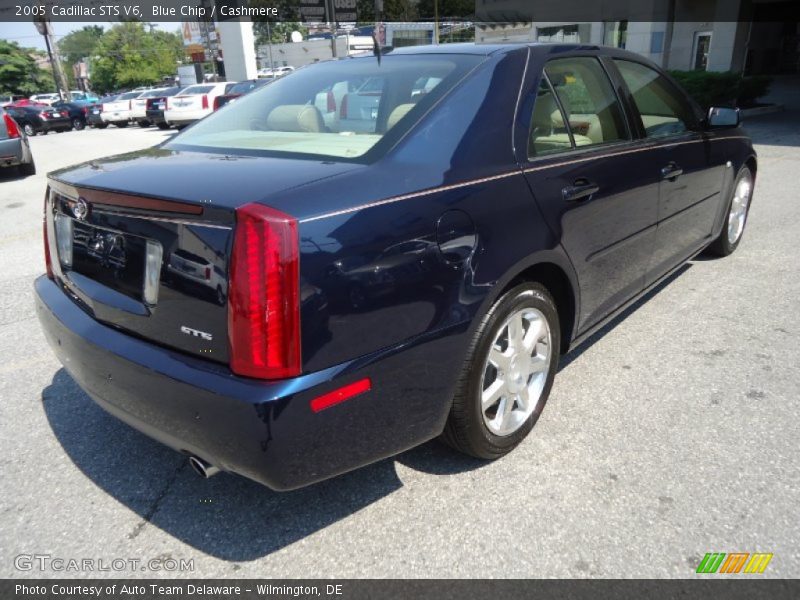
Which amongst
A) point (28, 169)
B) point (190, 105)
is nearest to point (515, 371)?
point (28, 169)

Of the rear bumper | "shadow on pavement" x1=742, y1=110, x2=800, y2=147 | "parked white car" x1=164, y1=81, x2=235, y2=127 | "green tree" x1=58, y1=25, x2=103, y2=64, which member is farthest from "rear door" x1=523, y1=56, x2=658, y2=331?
"green tree" x1=58, y1=25, x2=103, y2=64

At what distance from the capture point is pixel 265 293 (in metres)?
1.73

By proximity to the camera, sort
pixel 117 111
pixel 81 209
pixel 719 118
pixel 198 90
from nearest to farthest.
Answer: pixel 81 209 < pixel 719 118 < pixel 198 90 < pixel 117 111

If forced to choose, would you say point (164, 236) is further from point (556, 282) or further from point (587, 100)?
point (587, 100)

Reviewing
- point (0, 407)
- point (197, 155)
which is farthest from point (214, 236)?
point (0, 407)

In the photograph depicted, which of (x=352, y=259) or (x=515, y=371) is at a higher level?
(x=352, y=259)

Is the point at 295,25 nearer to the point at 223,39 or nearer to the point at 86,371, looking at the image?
the point at 223,39

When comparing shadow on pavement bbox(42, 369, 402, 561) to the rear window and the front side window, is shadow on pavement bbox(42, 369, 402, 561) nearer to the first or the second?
the front side window

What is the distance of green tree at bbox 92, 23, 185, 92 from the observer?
242 feet

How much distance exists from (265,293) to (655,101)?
297 centimetres

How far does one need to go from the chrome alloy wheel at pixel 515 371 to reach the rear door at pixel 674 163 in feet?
4.17

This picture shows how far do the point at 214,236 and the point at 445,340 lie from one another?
846 mm

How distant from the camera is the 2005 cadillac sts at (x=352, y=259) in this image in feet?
5.83
